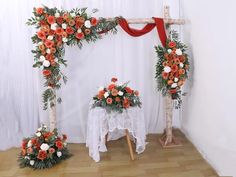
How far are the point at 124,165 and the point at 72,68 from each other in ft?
4.39

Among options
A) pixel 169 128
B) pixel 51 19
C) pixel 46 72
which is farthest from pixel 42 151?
pixel 169 128

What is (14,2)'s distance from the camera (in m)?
3.27

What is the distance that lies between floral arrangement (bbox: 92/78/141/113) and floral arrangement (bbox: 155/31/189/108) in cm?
37

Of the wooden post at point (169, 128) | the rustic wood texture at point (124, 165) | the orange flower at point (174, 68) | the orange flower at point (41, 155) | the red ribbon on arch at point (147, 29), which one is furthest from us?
the wooden post at point (169, 128)

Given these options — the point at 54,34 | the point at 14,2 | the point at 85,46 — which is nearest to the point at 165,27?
the point at 85,46

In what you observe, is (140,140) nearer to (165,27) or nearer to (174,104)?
(174,104)

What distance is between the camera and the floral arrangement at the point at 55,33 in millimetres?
2914

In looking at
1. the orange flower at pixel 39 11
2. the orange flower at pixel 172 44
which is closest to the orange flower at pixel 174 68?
the orange flower at pixel 172 44

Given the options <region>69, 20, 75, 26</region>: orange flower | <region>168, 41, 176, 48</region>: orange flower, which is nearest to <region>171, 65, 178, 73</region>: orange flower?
<region>168, 41, 176, 48</region>: orange flower

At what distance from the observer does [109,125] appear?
9.37 feet

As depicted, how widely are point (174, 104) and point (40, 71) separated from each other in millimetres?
1729

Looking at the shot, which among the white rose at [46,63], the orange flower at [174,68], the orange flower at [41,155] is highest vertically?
the white rose at [46,63]

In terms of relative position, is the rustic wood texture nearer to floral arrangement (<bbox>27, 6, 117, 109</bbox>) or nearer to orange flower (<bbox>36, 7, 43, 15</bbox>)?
floral arrangement (<bbox>27, 6, 117, 109</bbox>)

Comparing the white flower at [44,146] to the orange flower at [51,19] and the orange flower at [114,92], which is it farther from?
the orange flower at [51,19]
